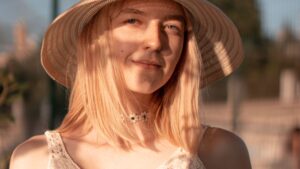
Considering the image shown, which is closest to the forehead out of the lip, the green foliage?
the lip

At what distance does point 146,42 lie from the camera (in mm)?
1395

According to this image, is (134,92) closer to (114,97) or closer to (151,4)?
(114,97)

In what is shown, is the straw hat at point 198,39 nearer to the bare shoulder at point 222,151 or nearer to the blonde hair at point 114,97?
the blonde hair at point 114,97

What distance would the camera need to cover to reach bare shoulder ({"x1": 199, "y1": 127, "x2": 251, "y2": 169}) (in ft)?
5.06

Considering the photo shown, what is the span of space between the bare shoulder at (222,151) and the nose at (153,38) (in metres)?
0.32

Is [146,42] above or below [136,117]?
above

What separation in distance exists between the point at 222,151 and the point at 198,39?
0.32m

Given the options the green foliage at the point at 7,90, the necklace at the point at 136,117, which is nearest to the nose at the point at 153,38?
the necklace at the point at 136,117

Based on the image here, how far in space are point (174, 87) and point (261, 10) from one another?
3.48 m

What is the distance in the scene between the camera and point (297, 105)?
6.59 meters

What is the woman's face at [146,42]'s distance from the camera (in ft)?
4.58

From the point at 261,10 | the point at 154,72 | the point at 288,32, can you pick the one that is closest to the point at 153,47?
the point at 154,72

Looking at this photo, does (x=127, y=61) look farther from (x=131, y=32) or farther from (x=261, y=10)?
(x=261, y=10)

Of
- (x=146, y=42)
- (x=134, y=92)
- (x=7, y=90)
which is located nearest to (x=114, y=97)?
(x=134, y=92)
